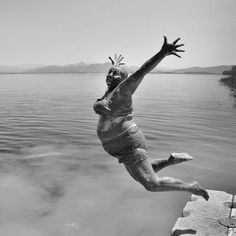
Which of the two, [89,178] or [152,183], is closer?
[152,183]

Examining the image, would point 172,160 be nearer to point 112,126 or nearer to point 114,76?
point 112,126

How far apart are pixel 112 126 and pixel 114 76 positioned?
83 cm

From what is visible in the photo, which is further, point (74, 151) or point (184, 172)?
point (74, 151)

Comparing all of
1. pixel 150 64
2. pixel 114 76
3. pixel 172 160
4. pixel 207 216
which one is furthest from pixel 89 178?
pixel 150 64

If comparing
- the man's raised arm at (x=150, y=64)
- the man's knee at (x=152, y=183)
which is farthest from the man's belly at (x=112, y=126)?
the man's knee at (x=152, y=183)

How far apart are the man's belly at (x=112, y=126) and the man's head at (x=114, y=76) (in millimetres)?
557

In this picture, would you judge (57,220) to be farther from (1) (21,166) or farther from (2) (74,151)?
(2) (74,151)

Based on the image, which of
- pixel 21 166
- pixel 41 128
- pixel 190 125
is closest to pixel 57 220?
pixel 21 166

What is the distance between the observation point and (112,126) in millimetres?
5484

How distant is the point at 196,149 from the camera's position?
15.1m

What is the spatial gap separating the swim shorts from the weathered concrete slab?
6.37ft

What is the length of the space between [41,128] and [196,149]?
31.3 ft

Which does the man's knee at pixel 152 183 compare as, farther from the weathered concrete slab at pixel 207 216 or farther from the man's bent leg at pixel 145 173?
the weathered concrete slab at pixel 207 216

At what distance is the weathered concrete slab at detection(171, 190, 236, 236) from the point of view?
635 cm
